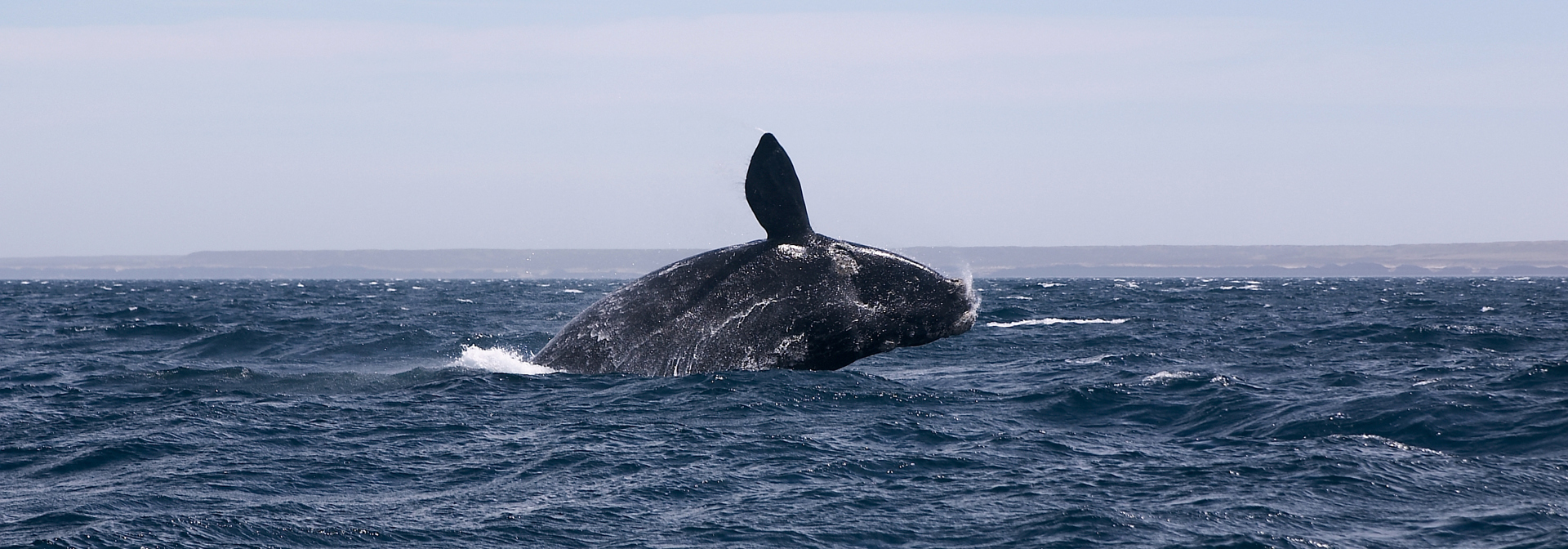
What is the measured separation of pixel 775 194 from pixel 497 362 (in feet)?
20.8

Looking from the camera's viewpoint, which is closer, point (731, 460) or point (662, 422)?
point (731, 460)

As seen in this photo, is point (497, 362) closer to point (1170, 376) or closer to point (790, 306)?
point (790, 306)

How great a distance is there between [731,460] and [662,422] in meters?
1.45

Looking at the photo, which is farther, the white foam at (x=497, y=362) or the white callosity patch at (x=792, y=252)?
the white foam at (x=497, y=362)

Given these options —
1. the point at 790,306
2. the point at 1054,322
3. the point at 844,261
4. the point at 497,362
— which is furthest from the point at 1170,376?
the point at 1054,322

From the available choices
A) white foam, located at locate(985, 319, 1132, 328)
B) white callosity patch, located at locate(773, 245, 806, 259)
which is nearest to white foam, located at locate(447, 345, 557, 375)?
white callosity patch, located at locate(773, 245, 806, 259)

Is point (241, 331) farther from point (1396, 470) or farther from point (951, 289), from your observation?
point (1396, 470)

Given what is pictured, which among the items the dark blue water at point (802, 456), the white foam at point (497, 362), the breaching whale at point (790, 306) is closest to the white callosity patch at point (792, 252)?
the breaching whale at point (790, 306)

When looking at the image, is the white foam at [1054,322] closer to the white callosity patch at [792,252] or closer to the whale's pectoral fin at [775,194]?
the white callosity patch at [792,252]

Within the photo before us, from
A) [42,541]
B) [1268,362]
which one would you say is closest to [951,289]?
[42,541]

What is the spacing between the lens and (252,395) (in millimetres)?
12664

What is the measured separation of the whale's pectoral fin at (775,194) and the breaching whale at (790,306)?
0.7 inches

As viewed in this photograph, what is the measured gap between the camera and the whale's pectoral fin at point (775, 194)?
9.86m

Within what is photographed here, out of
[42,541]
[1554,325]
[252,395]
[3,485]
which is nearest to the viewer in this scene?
[42,541]
